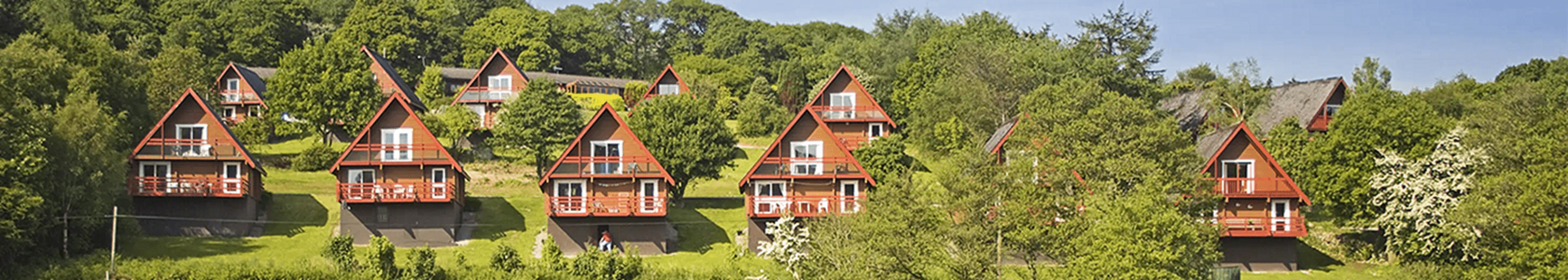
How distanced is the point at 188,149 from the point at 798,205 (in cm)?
2478

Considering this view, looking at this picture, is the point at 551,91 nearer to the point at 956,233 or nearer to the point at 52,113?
the point at 52,113

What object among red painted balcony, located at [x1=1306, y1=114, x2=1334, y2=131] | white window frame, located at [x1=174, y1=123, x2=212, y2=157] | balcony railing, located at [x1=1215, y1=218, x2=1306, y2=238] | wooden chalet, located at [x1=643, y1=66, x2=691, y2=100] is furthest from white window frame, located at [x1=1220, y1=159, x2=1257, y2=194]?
wooden chalet, located at [x1=643, y1=66, x2=691, y2=100]

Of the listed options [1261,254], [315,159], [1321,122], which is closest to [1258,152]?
[1261,254]

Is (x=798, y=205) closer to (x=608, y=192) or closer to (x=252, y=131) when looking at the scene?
(x=608, y=192)

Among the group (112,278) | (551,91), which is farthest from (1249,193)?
(112,278)

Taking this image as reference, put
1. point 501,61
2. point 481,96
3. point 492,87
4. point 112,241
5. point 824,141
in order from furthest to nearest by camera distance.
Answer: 1. point 501,61
2. point 492,87
3. point 481,96
4. point 824,141
5. point 112,241

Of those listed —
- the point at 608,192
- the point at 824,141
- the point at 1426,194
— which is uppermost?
the point at 824,141

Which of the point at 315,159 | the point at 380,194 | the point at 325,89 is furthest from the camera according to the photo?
the point at 325,89

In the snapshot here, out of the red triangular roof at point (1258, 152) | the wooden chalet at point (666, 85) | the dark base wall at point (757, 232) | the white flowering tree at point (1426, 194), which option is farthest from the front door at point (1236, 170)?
the wooden chalet at point (666, 85)

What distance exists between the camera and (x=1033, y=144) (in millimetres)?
58156

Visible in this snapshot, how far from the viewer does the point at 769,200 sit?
212ft

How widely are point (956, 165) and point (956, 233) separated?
92.3 inches

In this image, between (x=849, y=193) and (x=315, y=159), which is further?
(x=315, y=159)

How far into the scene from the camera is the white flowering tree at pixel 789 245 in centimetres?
5709
